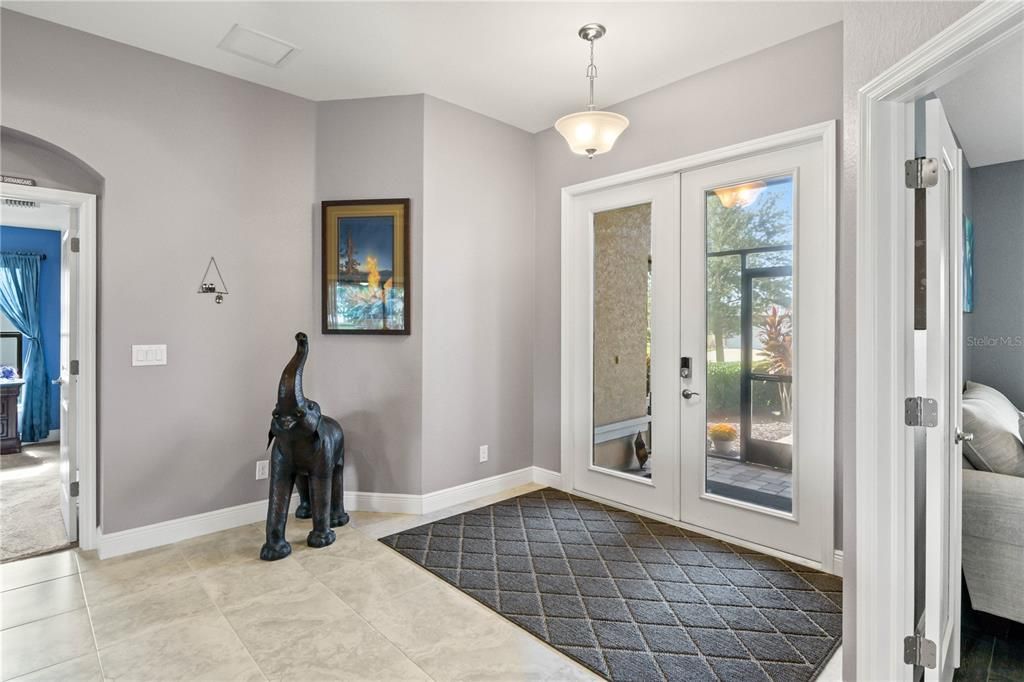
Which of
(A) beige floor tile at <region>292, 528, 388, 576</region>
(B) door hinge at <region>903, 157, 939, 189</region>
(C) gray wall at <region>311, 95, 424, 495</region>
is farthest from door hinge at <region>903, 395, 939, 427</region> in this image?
(C) gray wall at <region>311, 95, 424, 495</region>

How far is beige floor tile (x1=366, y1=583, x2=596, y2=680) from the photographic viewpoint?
1.95 m

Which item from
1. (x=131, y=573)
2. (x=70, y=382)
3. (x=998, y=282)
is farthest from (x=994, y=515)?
(x=70, y=382)

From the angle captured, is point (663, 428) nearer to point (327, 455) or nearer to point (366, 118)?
point (327, 455)

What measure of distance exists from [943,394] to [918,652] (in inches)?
30.7

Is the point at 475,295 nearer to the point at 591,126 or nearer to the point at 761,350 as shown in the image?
the point at 591,126

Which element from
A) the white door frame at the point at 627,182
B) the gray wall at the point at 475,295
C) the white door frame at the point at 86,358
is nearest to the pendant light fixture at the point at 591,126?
the white door frame at the point at 627,182

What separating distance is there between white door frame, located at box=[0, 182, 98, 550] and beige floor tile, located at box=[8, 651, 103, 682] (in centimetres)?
120

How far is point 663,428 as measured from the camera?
3.41 meters

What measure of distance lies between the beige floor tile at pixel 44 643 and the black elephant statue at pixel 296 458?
0.79 meters

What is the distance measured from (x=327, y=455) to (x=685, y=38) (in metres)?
2.94

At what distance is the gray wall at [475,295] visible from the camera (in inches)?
143

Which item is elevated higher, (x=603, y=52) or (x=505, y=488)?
(x=603, y=52)

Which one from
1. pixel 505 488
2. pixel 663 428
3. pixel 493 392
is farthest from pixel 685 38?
pixel 505 488

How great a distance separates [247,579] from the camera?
2625mm
